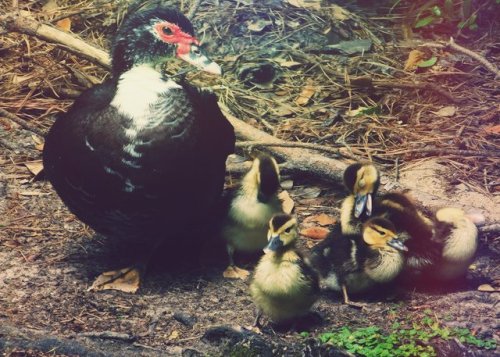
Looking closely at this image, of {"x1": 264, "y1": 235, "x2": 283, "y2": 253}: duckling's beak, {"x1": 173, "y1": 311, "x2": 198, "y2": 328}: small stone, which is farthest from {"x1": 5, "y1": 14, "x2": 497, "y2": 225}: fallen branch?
{"x1": 173, "y1": 311, "x2": 198, "y2": 328}: small stone

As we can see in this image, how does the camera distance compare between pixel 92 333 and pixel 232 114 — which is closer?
pixel 92 333

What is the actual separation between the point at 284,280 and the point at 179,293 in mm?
400

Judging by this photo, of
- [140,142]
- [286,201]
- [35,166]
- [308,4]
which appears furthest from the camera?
[308,4]

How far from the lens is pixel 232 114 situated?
3.72 meters

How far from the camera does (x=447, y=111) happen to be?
3.62 m

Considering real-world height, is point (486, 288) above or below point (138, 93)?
below

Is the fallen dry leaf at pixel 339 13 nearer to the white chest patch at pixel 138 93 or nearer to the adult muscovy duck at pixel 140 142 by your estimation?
the adult muscovy duck at pixel 140 142

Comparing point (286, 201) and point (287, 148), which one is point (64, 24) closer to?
point (287, 148)

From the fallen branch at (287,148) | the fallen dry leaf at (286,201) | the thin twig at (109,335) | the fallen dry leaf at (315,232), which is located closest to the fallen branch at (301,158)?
the fallen branch at (287,148)

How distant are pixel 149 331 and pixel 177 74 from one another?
4.01 feet

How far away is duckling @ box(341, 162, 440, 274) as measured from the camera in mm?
2789

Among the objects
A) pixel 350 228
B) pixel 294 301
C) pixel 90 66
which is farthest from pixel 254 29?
pixel 294 301

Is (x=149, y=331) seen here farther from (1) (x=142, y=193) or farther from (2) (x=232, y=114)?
(2) (x=232, y=114)

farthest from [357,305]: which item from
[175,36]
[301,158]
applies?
[175,36]
